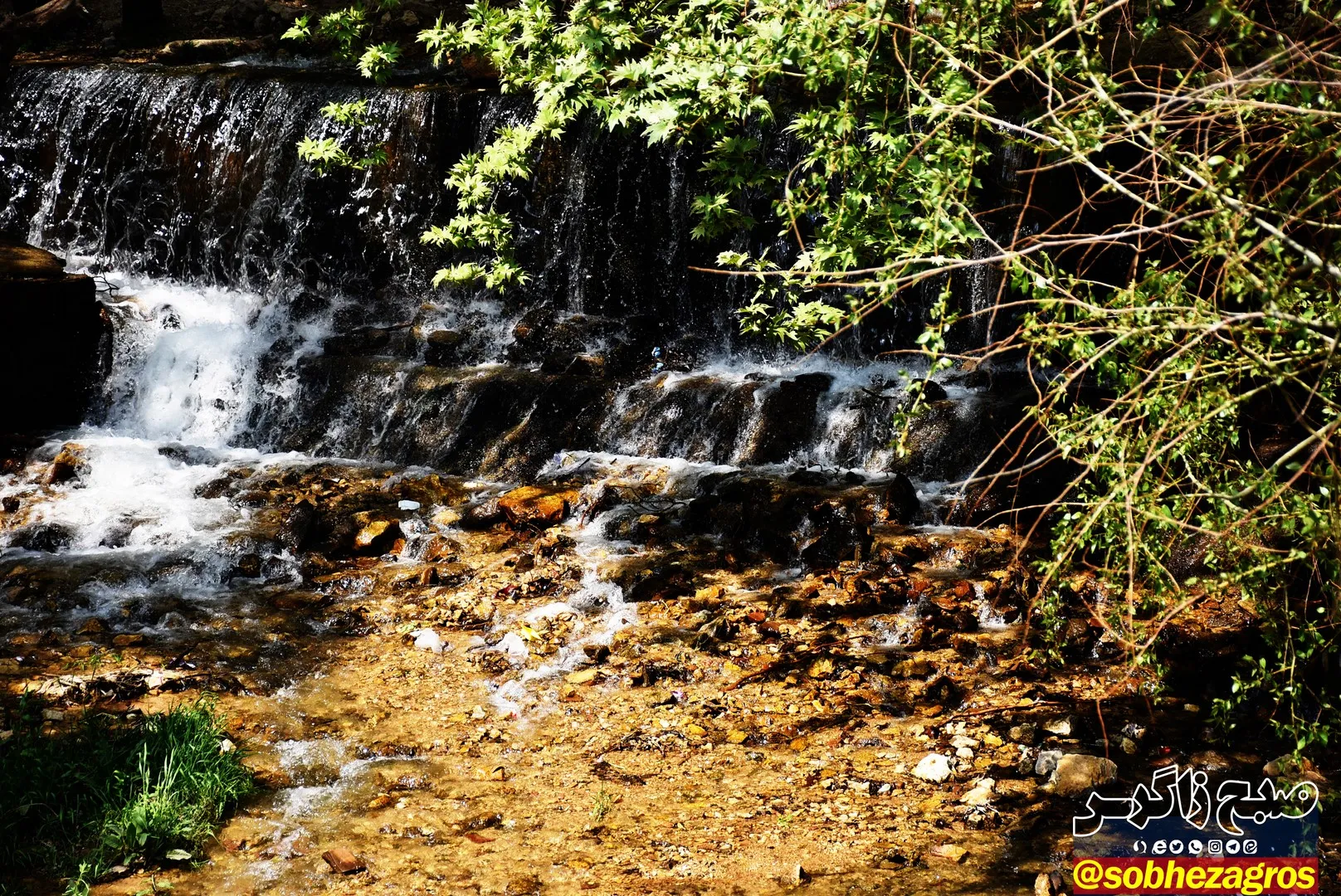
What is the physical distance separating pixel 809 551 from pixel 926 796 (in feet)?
9.47

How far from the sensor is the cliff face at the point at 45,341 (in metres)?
10.1

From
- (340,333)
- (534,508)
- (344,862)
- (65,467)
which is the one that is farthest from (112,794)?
(340,333)

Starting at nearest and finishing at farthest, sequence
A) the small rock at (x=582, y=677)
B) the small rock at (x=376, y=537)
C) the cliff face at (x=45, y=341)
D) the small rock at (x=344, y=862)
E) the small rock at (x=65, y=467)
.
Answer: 1. the small rock at (x=344, y=862)
2. the small rock at (x=582, y=677)
3. the small rock at (x=376, y=537)
4. the small rock at (x=65, y=467)
5. the cliff face at (x=45, y=341)

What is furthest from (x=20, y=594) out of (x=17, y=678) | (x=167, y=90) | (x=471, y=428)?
(x=167, y=90)

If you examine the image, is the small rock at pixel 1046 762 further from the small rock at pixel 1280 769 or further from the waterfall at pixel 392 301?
the waterfall at pixel 392 301

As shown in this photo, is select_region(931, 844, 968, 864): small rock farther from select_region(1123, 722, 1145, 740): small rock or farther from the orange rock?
the orange rock

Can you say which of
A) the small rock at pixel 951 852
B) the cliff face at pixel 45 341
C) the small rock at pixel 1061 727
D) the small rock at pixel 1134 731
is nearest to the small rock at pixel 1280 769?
the small rock at pixel 1134 731

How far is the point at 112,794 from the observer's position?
4348 millimetres

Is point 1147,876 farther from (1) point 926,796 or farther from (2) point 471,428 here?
(2) point 471,428

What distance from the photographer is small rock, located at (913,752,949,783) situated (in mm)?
4719

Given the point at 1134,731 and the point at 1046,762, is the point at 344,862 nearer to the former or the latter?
the point at 1046,762

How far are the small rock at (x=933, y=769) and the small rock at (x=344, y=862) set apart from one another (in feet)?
7.38

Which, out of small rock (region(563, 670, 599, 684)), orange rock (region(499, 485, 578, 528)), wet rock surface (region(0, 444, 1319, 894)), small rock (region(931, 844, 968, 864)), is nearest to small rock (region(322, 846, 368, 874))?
wet rock surface (region(0, 444, 1319, 894))

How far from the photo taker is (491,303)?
39.0 feet
